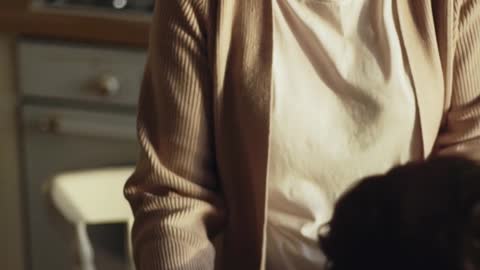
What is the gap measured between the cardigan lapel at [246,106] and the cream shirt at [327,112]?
0.02 metres

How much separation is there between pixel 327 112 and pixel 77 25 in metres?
0.76

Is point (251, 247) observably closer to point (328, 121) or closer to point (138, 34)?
point (328, 121)

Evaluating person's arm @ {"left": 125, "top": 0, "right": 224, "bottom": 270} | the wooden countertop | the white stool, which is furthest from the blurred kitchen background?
person's arm @ {"left": 125, "top": 0, "right": 224, "bottom": 270}

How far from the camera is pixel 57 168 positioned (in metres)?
1.89

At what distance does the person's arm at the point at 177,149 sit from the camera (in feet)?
3.45

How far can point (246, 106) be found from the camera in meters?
1.06

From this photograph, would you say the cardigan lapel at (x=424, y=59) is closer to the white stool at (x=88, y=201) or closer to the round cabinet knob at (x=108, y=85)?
the white stool at (x=88, y=201)

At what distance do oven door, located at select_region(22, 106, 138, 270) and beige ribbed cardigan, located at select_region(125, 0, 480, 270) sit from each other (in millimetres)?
709

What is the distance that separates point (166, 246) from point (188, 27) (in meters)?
0.22

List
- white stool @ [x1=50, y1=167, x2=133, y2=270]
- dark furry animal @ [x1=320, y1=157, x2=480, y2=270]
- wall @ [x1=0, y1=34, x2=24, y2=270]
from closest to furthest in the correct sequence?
dark furry animal @ [x1=320, y1=157, x2=480, y2=270]
white stool @ [x1=50, y1=167, x2=133, y2=270]
wall @ [x1=0, y1=34, x2=24, y2=270]

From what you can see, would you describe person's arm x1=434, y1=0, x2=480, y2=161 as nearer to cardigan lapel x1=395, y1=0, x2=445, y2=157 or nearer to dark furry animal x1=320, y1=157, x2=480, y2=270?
cardigan lapel x1=395, y1=0, x2=445, y2=157

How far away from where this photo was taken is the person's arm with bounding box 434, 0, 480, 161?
108cm

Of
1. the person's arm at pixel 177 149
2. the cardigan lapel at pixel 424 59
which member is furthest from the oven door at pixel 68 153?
the cardigan lapel at pixel 424 59

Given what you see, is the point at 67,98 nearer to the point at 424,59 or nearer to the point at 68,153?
the point at 68,153
